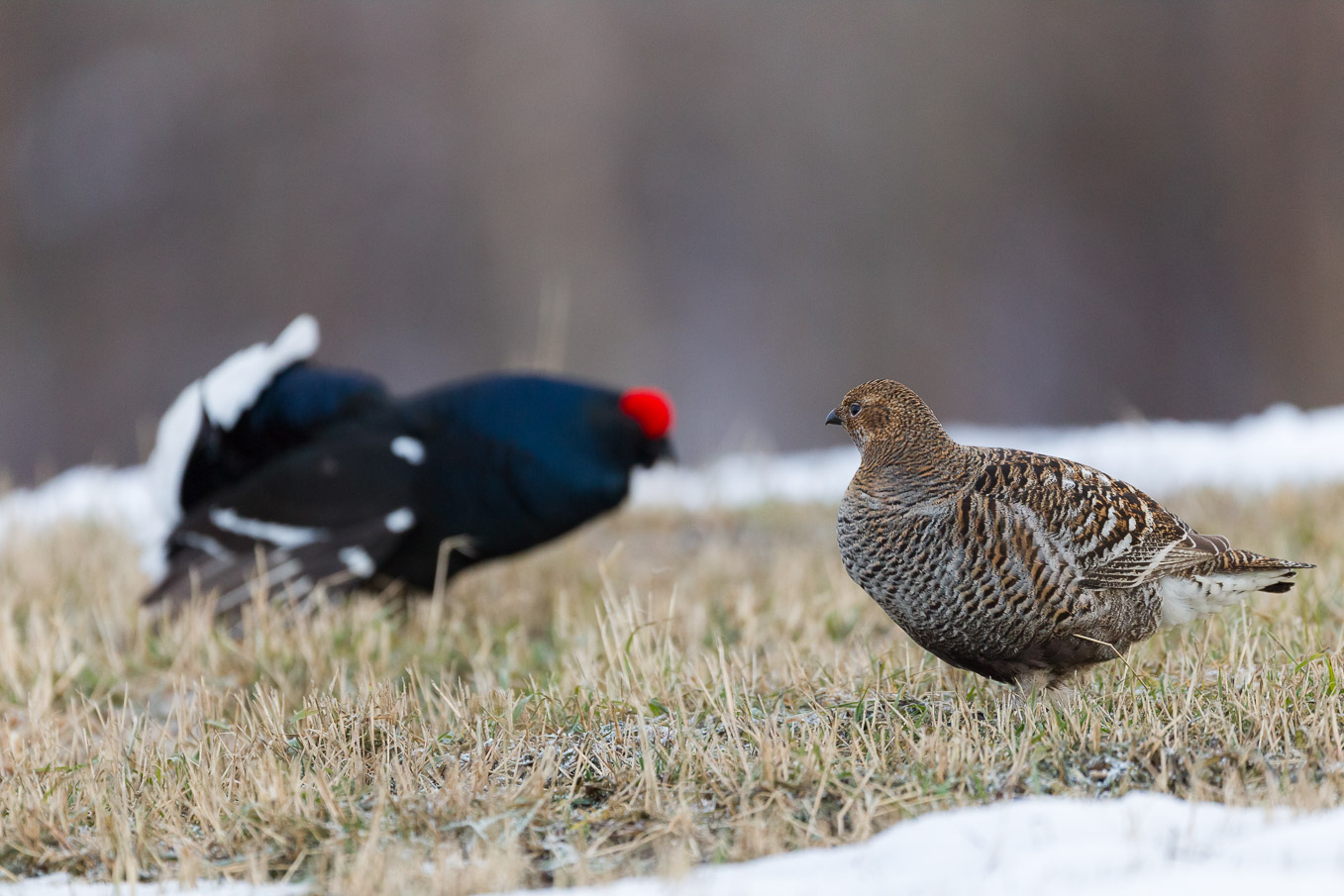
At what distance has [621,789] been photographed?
2.23 m

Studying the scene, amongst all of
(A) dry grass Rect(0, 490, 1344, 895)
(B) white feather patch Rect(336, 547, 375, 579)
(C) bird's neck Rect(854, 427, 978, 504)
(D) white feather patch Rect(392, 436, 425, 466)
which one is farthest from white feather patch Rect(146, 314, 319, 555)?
(C) bird's neck Rect(854, 427, 978, 504)

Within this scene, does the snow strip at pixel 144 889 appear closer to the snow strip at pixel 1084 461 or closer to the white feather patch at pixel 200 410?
the white feather patch at pixel 200 410

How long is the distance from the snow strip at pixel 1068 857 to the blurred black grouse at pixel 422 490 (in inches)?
99.8

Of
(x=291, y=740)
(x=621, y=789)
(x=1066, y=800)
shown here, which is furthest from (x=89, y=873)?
(x=1066, y=800)

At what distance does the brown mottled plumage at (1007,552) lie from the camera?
7.89ft

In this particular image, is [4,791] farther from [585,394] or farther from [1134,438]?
[1134,438]

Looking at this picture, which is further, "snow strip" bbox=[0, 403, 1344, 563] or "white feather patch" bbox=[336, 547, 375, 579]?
"snow strip" bbox=[0, 403, 1344, 563]

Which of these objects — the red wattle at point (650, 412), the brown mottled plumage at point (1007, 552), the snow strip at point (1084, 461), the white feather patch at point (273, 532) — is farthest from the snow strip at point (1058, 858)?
the snow strip at point (1084, 461)

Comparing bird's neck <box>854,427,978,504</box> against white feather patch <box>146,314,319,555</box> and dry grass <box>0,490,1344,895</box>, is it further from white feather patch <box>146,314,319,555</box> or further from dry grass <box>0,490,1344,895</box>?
white feather patch <box>146,314,319,555</box>

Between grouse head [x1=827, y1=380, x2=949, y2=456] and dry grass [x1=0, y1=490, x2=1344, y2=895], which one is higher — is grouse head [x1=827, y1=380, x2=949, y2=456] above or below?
above

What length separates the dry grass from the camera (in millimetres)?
2051

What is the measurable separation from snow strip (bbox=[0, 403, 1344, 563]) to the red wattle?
1432 millimetres

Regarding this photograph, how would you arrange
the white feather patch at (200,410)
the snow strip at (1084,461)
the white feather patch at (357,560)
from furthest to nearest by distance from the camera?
the snow strip at (1084,461) < the white feather patch at (200,410) < the white feather patch at (357,560)

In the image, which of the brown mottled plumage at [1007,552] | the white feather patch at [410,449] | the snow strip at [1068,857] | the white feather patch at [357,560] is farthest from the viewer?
the white feather patch at [410,449]
